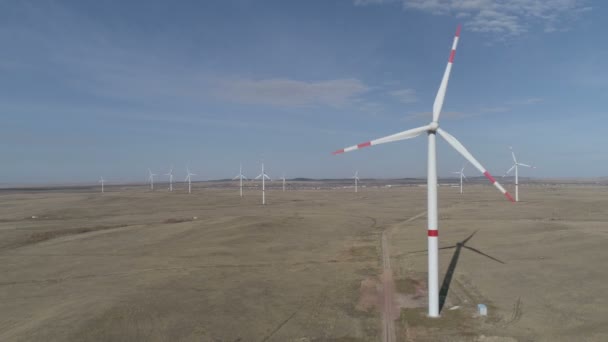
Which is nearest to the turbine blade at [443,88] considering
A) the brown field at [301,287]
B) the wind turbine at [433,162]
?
the wind turbine at [433,162]

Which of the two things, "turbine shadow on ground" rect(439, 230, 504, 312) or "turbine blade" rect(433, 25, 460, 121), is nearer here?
"turbine blade" rect(433, 25, 460, 121)

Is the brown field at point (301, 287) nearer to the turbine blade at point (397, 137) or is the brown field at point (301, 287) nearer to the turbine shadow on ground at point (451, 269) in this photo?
the turbine shadow on ground at point (451, 269)

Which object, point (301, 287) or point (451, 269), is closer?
point (301, 287)

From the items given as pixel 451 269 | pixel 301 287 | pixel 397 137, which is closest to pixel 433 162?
pixel 397 137

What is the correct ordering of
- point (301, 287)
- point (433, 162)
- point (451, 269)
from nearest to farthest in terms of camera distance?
point (433, 162) → point (301, 287) → point (451, 269)

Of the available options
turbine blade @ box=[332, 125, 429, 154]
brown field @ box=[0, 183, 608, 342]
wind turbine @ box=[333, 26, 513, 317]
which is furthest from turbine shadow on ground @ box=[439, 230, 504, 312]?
turbine blade @ box=[332, 125, 429, 154]

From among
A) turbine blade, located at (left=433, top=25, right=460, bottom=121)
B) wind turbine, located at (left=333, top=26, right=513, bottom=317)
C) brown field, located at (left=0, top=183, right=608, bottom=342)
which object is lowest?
brown field, located at (left=0, top=183, right=608, bottom=342)

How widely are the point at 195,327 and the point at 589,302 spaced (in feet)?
53.3

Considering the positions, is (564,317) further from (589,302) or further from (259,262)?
(259,262)

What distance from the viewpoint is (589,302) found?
650 inches

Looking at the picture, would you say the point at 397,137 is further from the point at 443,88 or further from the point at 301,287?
the point at 301,287

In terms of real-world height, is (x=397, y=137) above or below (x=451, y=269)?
above

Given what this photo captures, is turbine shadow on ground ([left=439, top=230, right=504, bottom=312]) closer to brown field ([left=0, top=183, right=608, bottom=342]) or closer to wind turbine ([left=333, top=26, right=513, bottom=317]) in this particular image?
brown field ([left=0, top=183, right=608, bottom=342])

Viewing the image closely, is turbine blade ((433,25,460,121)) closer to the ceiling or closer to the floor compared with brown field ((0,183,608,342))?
closer to the ceiling
